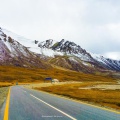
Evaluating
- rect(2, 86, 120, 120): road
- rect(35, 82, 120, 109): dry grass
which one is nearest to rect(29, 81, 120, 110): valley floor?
rect(35, 82, 120, 109): dry grass

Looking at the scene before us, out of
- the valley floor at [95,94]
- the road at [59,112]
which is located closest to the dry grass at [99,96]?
the valley floor at [95,94]

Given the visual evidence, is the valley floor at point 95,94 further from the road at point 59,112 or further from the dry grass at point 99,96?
the road at point 59,112

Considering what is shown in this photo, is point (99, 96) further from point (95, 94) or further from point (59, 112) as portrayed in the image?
point (59, 112)

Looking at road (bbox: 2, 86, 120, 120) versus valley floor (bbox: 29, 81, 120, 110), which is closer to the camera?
road (bbox: 2, 86, 120, 120)

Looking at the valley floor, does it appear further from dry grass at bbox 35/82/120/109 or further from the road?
the road

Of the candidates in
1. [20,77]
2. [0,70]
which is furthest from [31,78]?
[0,70]

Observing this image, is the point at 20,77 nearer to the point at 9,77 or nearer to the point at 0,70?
the point at 9,77

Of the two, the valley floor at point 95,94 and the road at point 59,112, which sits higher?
the valley floor at point 95,94

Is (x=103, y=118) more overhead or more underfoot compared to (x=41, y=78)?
more underfoot

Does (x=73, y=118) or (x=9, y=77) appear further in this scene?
(x=9, y=77)

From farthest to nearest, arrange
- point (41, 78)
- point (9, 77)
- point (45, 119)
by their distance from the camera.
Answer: point (41, 78)
point (9, 77)
point (45, 119)

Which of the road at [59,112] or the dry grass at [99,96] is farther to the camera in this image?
the dry grass at [99,96]

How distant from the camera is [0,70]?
655 ft

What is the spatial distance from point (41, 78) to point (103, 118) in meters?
178
